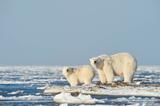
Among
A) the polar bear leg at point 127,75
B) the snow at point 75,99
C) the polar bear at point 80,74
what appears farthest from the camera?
the polar bear at point 80,74

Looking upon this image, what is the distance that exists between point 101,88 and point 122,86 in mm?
1525

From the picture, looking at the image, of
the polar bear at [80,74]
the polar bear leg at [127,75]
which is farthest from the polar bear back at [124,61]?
the polar bear at [80,74]

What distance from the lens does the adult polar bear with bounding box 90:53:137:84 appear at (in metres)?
43.5

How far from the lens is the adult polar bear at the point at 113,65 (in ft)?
143

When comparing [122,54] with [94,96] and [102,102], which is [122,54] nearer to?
[94,96]

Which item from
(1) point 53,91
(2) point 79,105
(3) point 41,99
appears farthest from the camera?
(1) point 53,91

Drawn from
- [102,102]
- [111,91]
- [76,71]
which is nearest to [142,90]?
[111,91]

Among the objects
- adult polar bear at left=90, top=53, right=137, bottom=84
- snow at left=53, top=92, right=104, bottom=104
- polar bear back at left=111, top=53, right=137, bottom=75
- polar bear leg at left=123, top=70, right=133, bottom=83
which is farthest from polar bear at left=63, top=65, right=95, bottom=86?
snow at left=53, top=92, right=104, bottom=104

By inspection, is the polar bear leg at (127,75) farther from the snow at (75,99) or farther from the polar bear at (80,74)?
the snow at (75,99)

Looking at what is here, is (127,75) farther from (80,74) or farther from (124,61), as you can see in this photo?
(80,74)

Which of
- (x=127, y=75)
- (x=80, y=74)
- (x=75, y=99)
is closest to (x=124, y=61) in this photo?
(x=127, y=75)

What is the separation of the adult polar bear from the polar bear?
4.10ft

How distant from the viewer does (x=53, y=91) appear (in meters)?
42.5

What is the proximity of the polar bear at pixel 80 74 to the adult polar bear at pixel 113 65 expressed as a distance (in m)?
1.25
